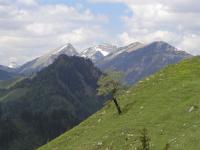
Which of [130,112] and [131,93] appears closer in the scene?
[130,112]

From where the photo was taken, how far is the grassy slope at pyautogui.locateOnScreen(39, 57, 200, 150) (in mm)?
51188

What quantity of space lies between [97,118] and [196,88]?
17.4 meters

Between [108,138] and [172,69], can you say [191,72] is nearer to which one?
[172,69]

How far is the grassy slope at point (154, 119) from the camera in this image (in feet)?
168

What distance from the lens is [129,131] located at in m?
57.9

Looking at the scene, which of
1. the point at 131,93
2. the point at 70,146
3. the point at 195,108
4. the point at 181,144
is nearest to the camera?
the point at 181,144

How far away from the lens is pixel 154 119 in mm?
59281

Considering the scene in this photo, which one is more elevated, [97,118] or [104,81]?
[104,81]

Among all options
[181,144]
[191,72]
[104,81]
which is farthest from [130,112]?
[181,144]

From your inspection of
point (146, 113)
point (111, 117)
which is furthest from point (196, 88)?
point (111, 117)

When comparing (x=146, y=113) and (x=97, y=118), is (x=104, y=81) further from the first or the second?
(x=146, y=113)

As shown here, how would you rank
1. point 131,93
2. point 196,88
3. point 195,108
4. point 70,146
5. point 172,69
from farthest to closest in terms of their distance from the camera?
point 172,69, point 131,93, point 196,88, point 70,146, point 195,108

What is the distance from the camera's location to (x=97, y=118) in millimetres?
76000

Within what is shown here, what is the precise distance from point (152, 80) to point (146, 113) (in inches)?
Result: 854
